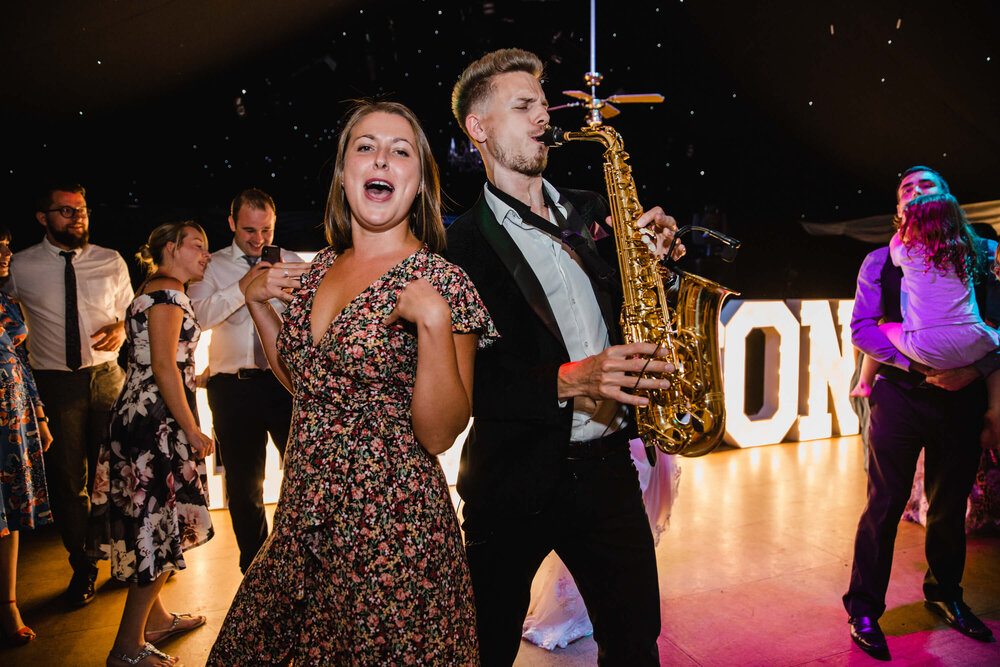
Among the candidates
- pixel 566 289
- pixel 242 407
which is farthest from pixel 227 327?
pixel 566 289

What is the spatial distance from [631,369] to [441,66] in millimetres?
6149

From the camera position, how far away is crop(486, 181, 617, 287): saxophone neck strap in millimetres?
1854

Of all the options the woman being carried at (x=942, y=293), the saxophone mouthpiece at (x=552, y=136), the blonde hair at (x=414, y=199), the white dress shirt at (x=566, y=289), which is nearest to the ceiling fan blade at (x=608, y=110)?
the saxophone mouthpiece at (x=552, y=136)

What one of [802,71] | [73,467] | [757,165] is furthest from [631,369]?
[757,165]

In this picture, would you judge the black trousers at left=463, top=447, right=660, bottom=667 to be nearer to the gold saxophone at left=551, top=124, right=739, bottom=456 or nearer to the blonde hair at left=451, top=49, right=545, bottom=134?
the gold saxophone at left=551, top=124, right=739, bottom=456

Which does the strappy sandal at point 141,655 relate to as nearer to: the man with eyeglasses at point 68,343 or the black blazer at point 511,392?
the man with eyeglasses at point 68,343

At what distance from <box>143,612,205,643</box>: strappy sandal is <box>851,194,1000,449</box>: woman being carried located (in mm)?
3657

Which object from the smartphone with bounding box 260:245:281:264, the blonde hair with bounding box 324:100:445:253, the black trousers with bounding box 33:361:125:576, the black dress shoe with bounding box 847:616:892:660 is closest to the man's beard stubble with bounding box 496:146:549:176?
the blonde hair with bounding box 324:100:445:253

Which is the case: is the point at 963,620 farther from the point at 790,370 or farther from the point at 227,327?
the point at 227,327

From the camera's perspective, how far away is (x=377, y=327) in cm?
134

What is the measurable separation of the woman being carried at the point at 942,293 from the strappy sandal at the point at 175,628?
12.0 feet

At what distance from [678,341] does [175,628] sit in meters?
2.82

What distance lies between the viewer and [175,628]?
9.79 ft

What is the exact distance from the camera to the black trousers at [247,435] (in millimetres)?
3289
